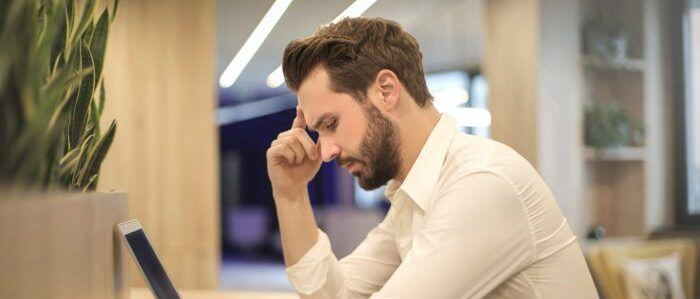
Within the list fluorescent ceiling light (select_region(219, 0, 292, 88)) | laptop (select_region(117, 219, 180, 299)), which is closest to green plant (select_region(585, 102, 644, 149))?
fluorescent ceiling light (select_region(219, 0, 292, 88))

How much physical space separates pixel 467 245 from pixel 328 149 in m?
0.46

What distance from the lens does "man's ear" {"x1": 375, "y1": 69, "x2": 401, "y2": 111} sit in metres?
1.47

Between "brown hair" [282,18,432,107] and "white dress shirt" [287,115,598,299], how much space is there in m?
0.15

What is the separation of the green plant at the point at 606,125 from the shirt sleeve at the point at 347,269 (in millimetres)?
2979

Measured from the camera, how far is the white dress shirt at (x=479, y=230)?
45.7 inches

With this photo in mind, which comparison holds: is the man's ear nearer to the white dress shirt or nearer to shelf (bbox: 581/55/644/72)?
the white dress shirt

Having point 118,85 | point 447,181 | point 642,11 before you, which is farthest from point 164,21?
point 447,181

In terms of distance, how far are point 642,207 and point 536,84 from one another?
1171 millimetres

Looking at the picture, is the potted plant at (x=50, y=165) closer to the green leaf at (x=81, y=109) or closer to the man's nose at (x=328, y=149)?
the green leaf at (x=81, y=109)

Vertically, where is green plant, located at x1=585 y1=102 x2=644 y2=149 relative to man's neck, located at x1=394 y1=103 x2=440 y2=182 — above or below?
above

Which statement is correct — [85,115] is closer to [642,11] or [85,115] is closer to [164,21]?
[164,21]

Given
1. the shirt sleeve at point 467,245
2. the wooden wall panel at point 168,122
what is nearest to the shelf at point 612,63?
the wooden wall panel at point 168,122

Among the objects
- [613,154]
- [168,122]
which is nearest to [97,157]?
[168,122]

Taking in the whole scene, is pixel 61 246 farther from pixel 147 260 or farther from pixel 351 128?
pixel 351 128
